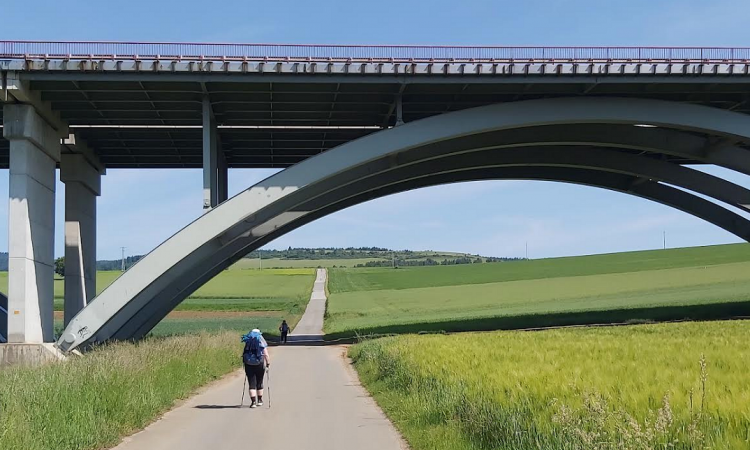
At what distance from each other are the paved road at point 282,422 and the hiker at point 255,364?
14.0 inches

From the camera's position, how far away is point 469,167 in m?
41.6

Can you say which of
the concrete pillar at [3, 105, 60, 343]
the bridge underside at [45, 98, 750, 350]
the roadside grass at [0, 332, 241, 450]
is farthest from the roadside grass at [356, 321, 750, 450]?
the concrete pillar at [3, 105, 60, 343]

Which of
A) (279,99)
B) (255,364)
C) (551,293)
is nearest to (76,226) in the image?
(279,99)

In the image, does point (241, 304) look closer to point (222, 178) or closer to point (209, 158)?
point (222, 178)

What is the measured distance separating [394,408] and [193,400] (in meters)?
4.91

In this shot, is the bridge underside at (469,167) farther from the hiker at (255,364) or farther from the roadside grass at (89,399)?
the hiker at (255,364)

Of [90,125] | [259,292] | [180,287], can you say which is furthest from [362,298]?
[90,125]

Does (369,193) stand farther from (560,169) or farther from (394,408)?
(394,408)

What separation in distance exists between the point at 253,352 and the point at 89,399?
4.62 m

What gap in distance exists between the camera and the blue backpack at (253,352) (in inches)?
618

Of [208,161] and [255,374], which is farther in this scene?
[208,161]

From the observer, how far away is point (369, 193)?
46219mm

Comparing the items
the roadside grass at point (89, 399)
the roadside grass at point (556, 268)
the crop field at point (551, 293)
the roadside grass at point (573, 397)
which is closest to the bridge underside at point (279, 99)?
the crop field at point (551, 293)

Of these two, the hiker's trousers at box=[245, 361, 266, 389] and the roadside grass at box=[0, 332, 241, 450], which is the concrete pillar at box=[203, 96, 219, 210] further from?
the hiker's trousers at box=[245, 361, 266, 389]
